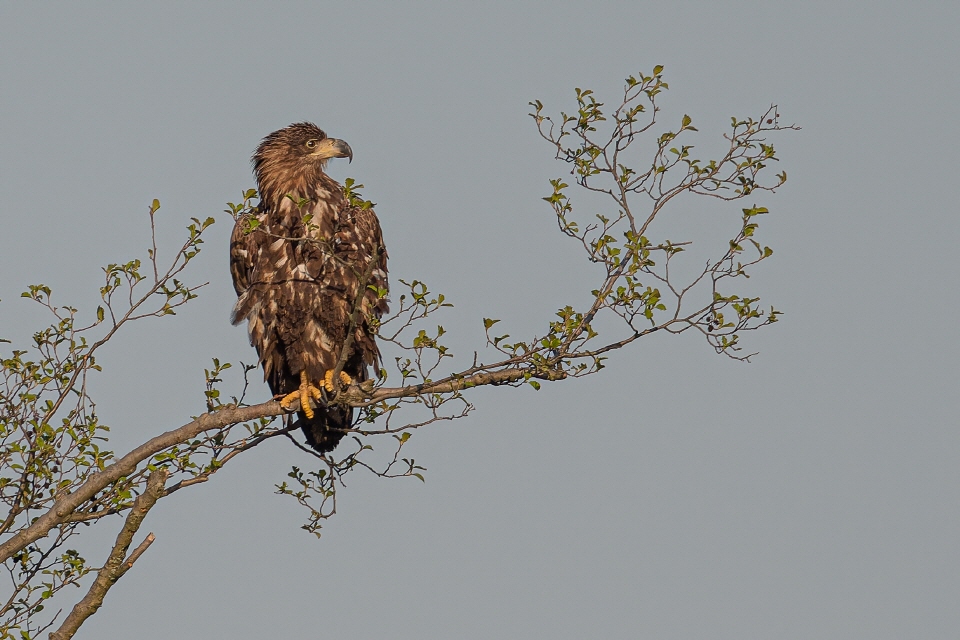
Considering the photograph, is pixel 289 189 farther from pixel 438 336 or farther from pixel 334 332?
pixel 438 336

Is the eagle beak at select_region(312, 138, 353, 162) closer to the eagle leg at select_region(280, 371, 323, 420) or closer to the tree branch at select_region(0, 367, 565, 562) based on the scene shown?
the eagle leg at select_region(280, 371, 323, 420)

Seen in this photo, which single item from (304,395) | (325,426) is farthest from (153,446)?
(325,426)

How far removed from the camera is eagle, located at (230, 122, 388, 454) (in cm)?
766

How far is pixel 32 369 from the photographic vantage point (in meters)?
6.02

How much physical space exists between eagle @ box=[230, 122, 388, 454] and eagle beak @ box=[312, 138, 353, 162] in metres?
0.37

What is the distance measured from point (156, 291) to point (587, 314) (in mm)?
2063

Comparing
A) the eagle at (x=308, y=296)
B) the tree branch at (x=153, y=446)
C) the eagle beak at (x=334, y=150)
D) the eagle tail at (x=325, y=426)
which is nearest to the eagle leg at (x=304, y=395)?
the eagle at (x=308, y=296)

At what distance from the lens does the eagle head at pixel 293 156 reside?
859 cm

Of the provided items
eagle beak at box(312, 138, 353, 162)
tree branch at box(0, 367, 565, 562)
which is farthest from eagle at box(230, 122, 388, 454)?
tree branch at box(0, 367, 565, 562)

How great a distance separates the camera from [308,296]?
7.65 metres

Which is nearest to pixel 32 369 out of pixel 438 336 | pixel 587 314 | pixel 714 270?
pixel 438 336

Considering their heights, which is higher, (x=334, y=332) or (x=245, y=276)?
(x=245, y=276)

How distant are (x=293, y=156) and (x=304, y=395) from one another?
6.28 feet

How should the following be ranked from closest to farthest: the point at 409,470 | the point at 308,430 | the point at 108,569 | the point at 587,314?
the point at 108,569
the point at 587,314
the point at 409,470
the point at 308,430
